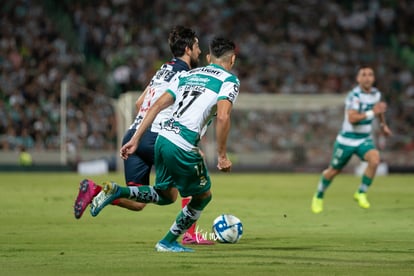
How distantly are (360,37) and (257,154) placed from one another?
801cm

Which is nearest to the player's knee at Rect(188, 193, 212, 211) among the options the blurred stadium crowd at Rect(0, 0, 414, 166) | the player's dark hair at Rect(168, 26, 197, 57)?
the player's dark hair at Rect(168, 26, 197, 57)

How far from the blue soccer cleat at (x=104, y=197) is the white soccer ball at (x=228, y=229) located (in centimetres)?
171

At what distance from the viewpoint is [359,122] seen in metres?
17.5

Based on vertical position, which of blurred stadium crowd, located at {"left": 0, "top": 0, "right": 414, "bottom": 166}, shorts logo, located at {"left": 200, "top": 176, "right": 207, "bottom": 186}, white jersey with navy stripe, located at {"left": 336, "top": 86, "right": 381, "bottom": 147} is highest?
shorts logo, located at {"left": 200, "top": 176, "right": 207, "bottom": 186}

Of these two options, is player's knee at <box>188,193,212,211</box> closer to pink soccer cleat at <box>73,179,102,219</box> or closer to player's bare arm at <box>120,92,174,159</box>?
player's bare arm at <box>120,92,174,159</box>

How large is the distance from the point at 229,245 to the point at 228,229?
235 mm

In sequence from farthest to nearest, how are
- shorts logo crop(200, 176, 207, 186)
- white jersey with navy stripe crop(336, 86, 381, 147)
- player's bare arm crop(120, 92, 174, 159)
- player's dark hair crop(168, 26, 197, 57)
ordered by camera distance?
white jersey with navy stripe crop(336, 86, 381, 147)
player's dark hair crop(168, 26, 197, 57)
shorts logo crop(200, 176, 207, 186)
player's bare arm crop(120, 92, 174, 159)

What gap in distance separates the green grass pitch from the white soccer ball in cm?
13

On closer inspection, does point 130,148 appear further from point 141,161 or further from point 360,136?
point 360,136

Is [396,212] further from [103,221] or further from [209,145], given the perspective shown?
[209,145]

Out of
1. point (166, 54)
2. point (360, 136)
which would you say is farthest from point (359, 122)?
point (166, 54)

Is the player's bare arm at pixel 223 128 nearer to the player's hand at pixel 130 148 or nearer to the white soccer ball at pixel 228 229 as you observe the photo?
the player's hand at pixel 130 148

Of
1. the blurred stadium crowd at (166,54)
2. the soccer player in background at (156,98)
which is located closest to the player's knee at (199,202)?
the soccer player in background at (156,98)

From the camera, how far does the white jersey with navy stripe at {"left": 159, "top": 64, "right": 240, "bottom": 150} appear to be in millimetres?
9938
